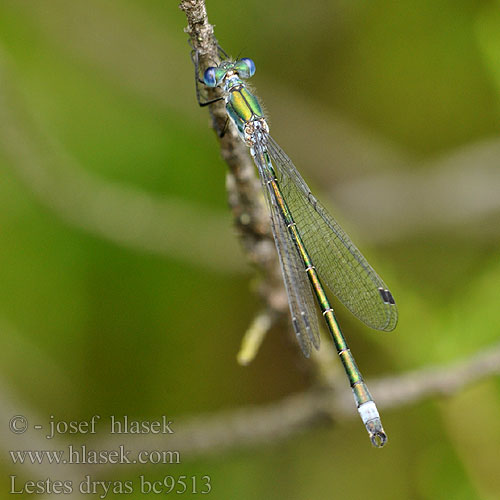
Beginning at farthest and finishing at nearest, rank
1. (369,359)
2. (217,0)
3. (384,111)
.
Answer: (384,111), (217,0), (369,359)

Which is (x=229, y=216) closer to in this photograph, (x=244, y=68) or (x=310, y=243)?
(x=310, y=243)

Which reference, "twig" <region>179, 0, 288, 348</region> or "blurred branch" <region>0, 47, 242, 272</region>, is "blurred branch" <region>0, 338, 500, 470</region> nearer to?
"twig" <region>179, 0, 288, 348</region>

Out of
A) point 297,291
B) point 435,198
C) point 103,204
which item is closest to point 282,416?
point 297,291

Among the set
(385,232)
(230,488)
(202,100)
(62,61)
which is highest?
(62,61)

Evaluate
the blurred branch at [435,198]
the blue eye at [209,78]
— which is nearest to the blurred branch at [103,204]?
the blurred branch at [435,198]

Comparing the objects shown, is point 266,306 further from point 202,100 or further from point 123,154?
point 123,154

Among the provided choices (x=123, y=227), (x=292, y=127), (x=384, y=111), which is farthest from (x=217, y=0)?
(x=123, y=227)

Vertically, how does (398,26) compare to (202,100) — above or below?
above

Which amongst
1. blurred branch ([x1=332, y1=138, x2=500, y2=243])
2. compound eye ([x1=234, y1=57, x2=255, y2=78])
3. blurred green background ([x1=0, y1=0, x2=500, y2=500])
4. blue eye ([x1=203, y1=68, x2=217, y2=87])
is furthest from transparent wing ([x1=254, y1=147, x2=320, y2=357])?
blurred branch ([x1=332, y1=138, x2=500, y2=243])
